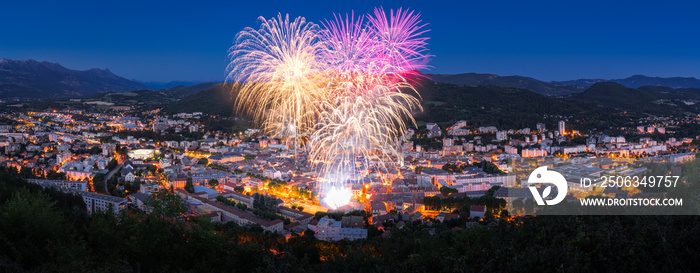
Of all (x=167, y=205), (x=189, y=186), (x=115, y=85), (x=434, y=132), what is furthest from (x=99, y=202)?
(x=115, y=85)

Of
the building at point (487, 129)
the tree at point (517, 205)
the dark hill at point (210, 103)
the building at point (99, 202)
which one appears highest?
the dark hill at point (210, 103)

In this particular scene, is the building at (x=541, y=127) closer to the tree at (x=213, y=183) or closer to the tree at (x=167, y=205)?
the tree at (x=213, y=183)

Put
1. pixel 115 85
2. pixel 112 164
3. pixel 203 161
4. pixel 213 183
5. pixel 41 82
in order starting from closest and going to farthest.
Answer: pixel 213 183 < pixel 112 164 < pixel 203 161 < pixel 41 82 < pixel 115 85

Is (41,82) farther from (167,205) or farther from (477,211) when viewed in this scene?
(167,205)

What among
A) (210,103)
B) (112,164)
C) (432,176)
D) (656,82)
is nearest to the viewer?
(432,176)

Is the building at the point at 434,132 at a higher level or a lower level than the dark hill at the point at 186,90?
lower

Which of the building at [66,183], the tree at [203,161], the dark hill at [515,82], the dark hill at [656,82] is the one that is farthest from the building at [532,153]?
the dark hill at [656,82]
